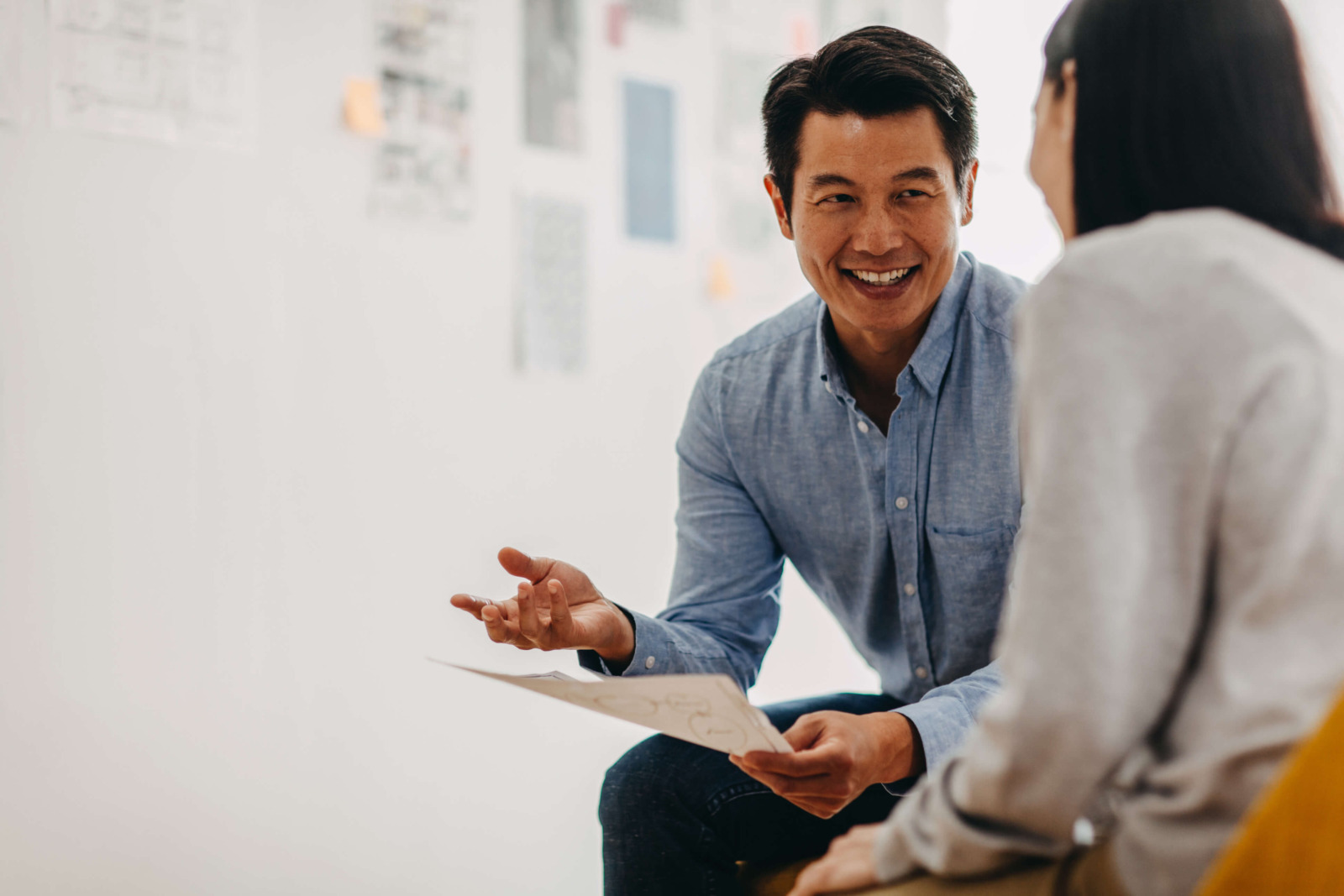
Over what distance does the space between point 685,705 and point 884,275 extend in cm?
65

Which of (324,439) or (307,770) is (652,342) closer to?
(324,439)

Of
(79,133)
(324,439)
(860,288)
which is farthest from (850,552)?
(79,133)

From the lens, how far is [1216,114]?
57 cm

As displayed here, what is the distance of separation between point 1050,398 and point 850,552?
0.76 m

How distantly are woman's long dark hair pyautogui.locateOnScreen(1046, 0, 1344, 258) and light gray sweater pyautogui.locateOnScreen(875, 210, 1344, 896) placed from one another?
0.19ft

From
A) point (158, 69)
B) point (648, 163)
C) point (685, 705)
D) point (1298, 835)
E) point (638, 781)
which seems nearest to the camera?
point (1298, 835)

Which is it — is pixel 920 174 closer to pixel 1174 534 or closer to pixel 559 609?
pixel 559 609

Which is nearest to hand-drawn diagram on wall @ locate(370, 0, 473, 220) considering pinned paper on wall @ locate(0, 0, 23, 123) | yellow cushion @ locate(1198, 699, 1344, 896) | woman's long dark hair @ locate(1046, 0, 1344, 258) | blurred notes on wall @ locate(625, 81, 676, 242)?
blurred notes on wall @ locate(625, 81, 676, 242)

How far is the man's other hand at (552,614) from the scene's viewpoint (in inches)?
39.4

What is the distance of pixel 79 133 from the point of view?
4.59ft

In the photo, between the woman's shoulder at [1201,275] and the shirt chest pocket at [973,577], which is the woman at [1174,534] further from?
the shirt chest pocket at [973,577]

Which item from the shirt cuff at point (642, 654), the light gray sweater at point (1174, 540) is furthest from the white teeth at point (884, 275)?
the light gray sweater at point (1174, 540)

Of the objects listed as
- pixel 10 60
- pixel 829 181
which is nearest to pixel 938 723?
pixel 829 181

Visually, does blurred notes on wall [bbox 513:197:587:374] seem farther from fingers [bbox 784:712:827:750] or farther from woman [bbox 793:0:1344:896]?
woman [bbox 793:0:1344:896]
